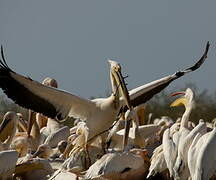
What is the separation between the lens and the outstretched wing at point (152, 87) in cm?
1152

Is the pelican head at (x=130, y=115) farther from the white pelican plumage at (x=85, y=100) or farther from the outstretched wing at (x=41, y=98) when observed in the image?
the outstretched wing at (x=41, y=98)

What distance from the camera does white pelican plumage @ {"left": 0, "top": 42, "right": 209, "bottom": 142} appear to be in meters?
10.7

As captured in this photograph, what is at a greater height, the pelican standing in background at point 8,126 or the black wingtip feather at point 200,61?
the black wingtip feather at point 200,61

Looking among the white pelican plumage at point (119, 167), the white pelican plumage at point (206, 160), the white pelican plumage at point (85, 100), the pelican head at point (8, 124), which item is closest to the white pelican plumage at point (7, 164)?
the white pelican plumage at point (85, 100)

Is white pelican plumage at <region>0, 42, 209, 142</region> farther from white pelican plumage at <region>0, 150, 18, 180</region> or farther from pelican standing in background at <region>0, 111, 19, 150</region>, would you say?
pelican standing in background at <region>0, 111, 19, 150</region>

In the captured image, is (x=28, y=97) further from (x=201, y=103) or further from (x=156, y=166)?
(x=201, y=103)

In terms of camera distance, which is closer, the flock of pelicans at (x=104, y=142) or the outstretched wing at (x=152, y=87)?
the flock of pelicans at (x=104, y=142)

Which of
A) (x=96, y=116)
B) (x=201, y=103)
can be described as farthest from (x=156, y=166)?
(x=201, y=103)

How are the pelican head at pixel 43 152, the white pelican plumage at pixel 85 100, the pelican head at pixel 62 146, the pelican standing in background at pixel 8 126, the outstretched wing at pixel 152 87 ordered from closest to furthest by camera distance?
the white pelican plumage at pixel 85 100
the outstretched wing at pixel 152 87
the pelican head at pixel 43 152
the pelican head at pixel 62 146
the pelican standing in background at pixel 8 126

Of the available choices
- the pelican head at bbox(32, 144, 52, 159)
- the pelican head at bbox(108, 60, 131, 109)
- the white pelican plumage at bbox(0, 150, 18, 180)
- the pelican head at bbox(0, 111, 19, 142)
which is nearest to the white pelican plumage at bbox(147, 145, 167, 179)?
the pelican head at bbox(108, 60, 131, 109)

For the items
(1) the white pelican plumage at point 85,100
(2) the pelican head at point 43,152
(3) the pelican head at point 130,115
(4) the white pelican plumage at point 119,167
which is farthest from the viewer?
(3) the pelican head at point 130,115

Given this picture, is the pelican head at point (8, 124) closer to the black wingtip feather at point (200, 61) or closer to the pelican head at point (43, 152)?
the pelican head at point (43, 152)

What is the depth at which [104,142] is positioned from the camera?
11.8 m

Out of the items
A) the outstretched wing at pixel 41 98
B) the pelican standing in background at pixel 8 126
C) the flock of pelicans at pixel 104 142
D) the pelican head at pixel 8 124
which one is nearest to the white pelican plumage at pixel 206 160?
the flock of pelicans at pixel 104 142
